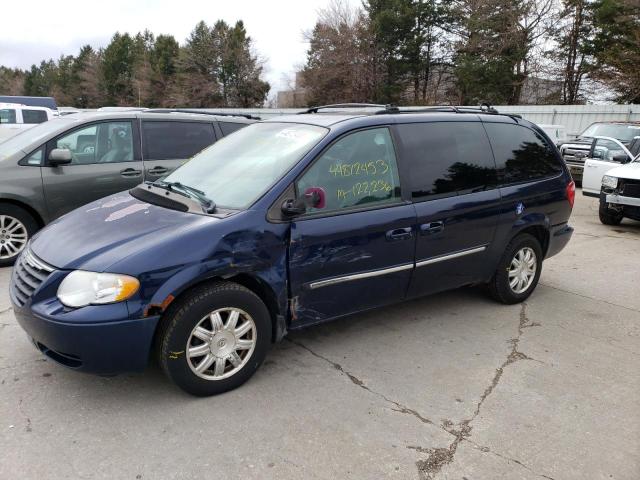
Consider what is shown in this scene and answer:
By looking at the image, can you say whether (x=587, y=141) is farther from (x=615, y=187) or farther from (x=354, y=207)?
(x=354, y=207)

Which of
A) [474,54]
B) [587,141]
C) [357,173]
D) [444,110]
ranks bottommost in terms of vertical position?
[357,173]

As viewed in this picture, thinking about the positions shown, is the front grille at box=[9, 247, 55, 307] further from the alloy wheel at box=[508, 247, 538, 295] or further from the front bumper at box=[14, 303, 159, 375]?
the alloy wheel at box=[508, 247, 538, 295]

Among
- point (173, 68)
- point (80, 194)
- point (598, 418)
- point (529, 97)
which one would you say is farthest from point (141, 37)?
point (598, 418)

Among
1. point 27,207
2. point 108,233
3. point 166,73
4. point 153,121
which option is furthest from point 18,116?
point 166,73

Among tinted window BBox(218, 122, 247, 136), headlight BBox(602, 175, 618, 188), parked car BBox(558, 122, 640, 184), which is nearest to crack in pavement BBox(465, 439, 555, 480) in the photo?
tinted window BBox(218, 122, 247, 136)

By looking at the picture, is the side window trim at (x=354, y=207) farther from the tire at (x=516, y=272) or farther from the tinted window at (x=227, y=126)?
the tinted window at (x=227, y=126)

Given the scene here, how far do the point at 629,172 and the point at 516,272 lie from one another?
505cm

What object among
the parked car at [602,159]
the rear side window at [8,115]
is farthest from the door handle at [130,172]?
the rear side window at [8,115]

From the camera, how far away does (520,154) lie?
15.9ft

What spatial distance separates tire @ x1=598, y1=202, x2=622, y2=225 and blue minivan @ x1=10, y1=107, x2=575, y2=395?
5.03 m

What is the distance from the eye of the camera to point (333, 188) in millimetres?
3652

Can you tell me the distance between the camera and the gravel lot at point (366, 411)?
2.68 m

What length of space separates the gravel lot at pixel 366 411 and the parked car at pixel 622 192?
4689 millimetres

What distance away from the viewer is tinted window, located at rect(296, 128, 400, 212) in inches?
142
